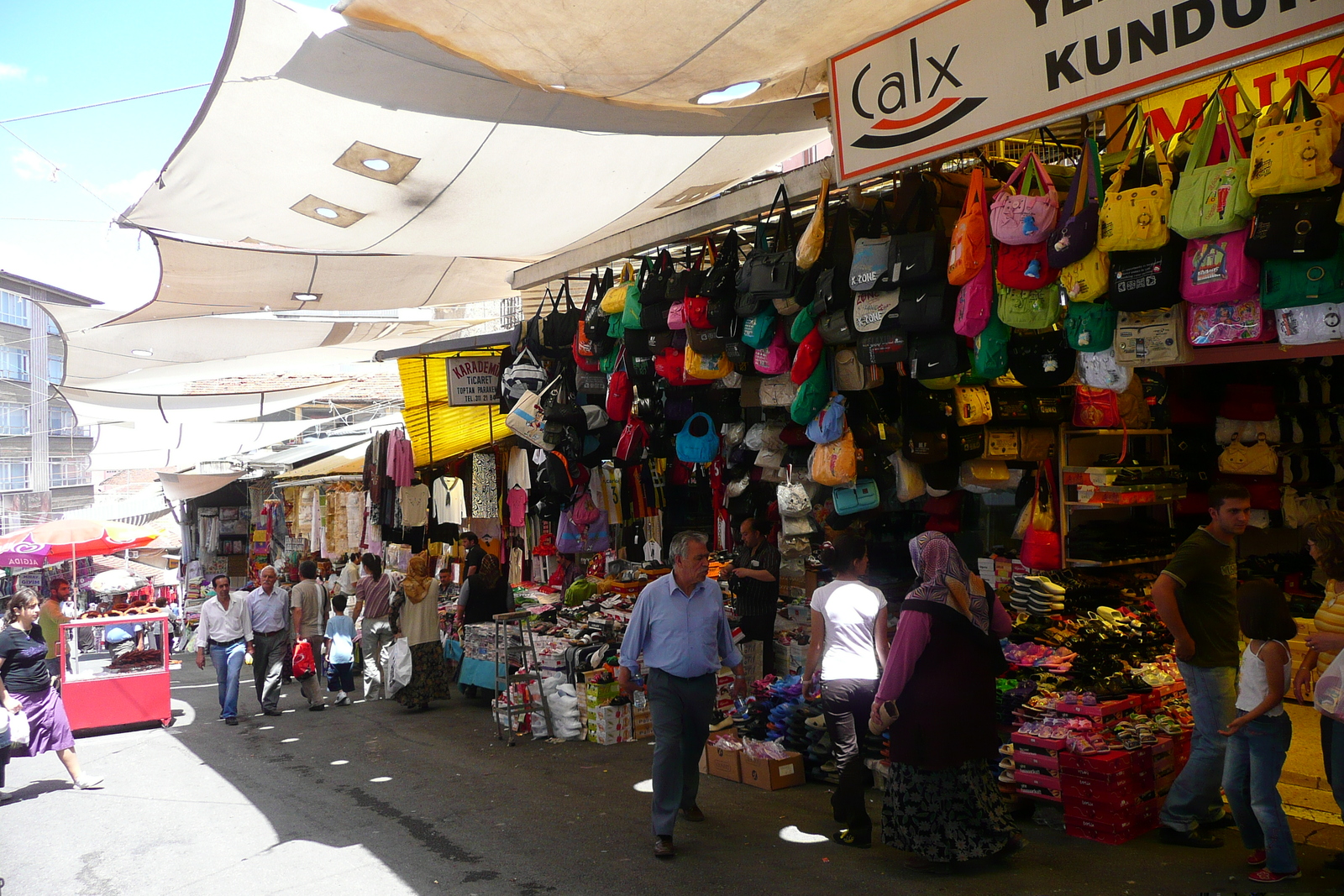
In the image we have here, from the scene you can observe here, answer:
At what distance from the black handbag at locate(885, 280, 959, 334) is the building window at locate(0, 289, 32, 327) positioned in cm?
4647

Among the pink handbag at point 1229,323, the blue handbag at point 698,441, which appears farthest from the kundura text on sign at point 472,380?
the pink handbag at point 1229,323

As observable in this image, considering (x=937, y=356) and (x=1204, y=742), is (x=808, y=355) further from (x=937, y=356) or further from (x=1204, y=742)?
(x=1204, y=742)

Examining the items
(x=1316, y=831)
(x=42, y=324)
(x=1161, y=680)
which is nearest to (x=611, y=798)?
(x=1161, y=680)

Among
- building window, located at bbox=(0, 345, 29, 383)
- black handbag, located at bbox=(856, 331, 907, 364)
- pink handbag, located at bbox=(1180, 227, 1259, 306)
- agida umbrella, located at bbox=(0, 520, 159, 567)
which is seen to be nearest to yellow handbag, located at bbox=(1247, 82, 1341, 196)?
pink handbag, located at bbox=(1180, 227, 1259, 306)

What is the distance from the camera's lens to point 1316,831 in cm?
514

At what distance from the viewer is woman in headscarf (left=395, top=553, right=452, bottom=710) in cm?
1005

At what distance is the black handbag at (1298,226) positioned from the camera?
129 inches

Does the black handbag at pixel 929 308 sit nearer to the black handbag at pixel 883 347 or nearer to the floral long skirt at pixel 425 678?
the black handbag at pixel 883 347

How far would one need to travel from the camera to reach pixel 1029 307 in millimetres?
4367

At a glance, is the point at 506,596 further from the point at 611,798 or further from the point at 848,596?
the point at 848,596

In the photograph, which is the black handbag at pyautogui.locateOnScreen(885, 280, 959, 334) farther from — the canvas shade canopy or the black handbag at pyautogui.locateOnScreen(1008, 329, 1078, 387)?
the canvas shade canopy

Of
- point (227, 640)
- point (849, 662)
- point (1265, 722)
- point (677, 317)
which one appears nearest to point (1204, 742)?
point (1265, 722)

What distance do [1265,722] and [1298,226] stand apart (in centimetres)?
236

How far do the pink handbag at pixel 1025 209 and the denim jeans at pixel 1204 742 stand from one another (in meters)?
2.41
